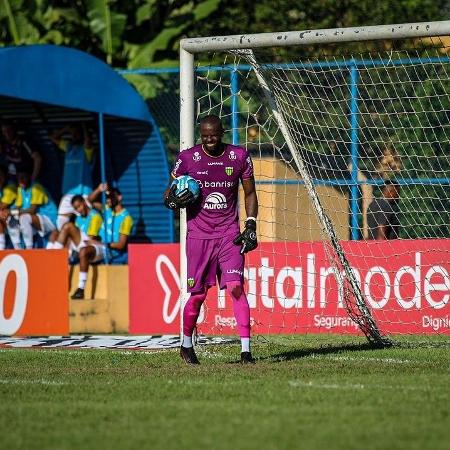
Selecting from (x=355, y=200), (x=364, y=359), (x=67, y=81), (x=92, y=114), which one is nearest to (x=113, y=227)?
(x=92, y=114)

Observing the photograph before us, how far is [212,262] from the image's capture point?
34.6 feet

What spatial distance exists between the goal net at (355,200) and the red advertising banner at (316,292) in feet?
0.04

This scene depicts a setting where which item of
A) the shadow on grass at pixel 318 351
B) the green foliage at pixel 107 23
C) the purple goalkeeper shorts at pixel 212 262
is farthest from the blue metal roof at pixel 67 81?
the purple goalkeeper shorts at pixel 212 262

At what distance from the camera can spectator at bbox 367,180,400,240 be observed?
14.0 m

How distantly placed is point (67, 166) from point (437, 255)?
834cm

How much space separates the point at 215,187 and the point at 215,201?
122mm

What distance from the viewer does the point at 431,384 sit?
882cm

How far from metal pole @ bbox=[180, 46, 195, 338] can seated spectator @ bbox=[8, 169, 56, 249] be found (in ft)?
25.1

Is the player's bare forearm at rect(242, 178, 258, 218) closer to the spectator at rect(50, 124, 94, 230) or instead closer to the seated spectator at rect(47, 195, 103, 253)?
the seated spectator at rect(47, 195, 103, 253)

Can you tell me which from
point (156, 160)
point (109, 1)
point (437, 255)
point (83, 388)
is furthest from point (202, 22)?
point (83, 388)

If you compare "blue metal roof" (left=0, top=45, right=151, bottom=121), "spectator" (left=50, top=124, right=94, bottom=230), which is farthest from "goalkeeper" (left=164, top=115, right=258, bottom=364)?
"spectator" (left=50, top=124, right=94, bottom=230)

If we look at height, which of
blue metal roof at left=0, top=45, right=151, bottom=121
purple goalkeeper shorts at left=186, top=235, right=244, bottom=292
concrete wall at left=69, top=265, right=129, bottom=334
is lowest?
concrete wall at left=69, top=265, right=129, bottom=334

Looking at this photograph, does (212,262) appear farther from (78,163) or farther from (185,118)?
(78,163)

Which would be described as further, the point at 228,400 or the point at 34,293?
the point at 34,293
